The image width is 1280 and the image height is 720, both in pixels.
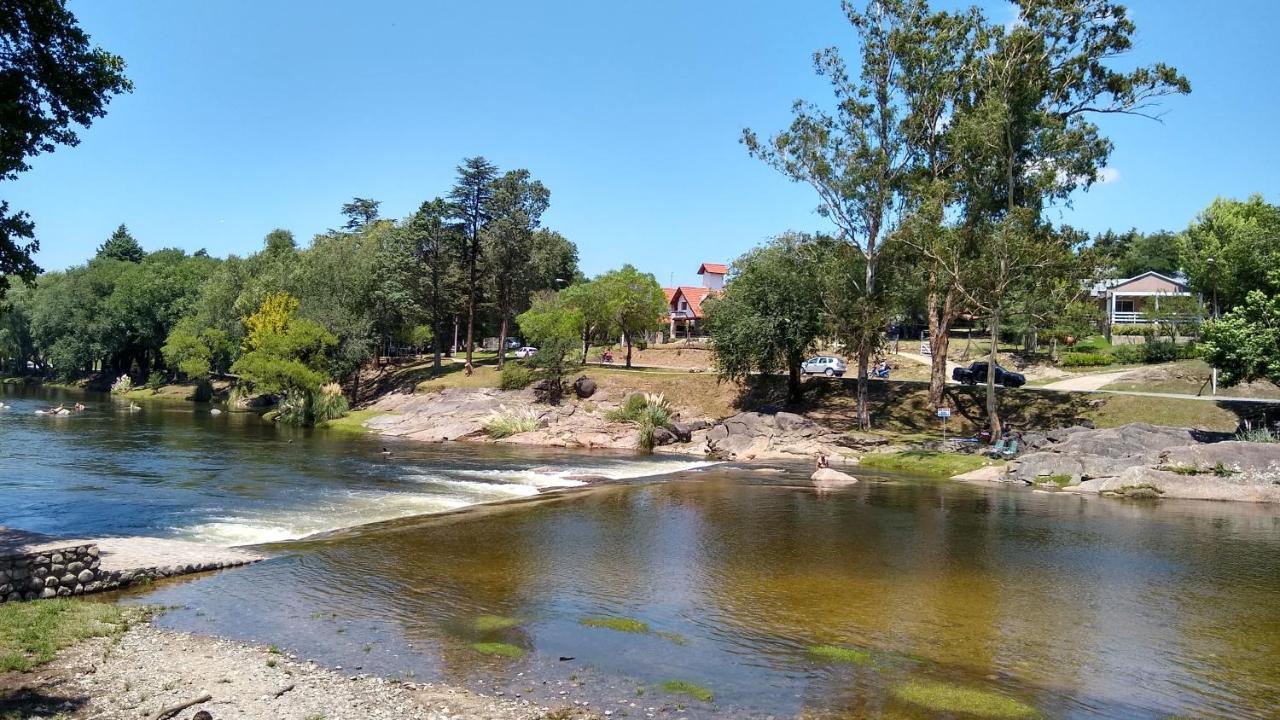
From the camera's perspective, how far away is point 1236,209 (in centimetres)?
8000

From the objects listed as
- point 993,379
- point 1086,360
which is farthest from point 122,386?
point 1086,360

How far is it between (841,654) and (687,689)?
3.38 meters

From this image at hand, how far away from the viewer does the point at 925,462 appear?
4059 cm

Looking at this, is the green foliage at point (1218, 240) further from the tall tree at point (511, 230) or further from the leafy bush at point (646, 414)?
the tall tree at point (511, 230)

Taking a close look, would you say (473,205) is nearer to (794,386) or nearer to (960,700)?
(794,386)

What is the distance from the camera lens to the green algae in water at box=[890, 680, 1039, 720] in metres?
12.1

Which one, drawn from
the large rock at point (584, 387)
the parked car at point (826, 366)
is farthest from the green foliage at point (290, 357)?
the parked car at point (826, 366)

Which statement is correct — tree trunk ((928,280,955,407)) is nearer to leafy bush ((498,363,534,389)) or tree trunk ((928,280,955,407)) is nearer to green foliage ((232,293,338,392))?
leafy bush ((498,363,534,389))

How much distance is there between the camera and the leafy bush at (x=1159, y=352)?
62.8 meters

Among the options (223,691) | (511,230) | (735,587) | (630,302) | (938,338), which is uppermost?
(511,230)

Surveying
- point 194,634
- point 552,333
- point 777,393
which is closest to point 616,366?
point 552,333

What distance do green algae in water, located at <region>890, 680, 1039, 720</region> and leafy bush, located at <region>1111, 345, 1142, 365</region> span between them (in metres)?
63.3

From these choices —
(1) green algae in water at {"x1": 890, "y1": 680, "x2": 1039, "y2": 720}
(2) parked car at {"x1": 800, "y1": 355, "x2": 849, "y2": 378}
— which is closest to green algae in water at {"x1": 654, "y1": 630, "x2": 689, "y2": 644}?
(1) green algae in water at {"x1": 890, "y1": 680, "x2": 1039, "y2": 720}

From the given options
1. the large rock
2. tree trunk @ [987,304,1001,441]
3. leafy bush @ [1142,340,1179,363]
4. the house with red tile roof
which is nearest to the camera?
tree trunk @ [987,304,1001,441]
